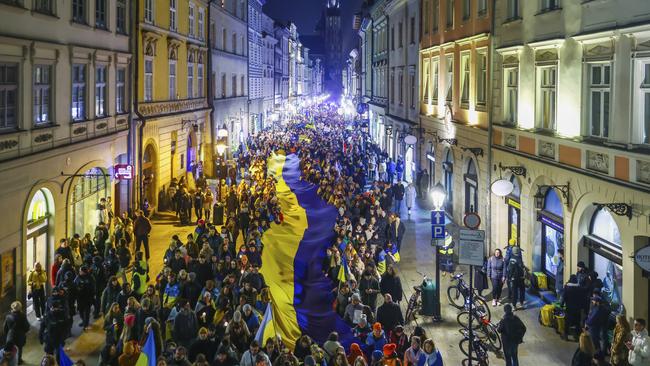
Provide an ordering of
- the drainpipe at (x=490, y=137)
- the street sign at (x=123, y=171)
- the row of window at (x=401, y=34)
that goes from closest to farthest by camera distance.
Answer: the drainpipe at (x=490, y=137) < the street sign at (x=123, y=171) < the row of window at (x=401, y=34)

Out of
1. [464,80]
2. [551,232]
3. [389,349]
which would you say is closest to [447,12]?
[464,80]

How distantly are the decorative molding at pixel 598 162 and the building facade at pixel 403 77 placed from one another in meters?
22.3

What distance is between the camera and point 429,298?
17.3 m

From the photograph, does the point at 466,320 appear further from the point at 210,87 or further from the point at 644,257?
the point at 210,87

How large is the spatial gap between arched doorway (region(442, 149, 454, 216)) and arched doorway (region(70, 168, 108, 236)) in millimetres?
15310

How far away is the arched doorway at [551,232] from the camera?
1873 cm

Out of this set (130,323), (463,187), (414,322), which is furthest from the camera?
(463,187)

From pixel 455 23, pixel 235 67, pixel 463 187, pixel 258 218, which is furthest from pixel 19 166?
pixel 235 67

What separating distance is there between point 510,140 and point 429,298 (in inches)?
295

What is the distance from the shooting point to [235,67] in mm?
54250

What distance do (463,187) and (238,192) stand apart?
10.3 meters

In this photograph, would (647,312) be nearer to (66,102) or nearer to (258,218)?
(258,218)

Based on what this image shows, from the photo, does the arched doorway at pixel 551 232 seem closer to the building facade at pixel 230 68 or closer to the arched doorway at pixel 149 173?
the arched doorway at pixel 149 173

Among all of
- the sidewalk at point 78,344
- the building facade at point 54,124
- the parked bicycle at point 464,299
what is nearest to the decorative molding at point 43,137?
Result: the building facade at point 54,124
